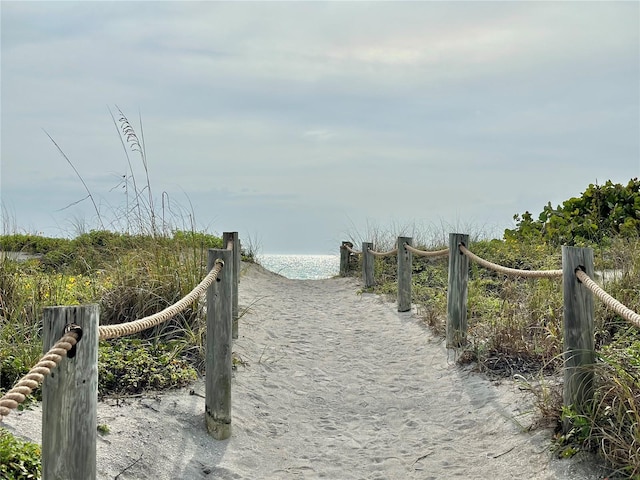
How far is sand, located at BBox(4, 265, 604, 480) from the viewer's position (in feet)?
14.5

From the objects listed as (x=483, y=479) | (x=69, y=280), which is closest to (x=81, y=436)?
(x=483, y=479)

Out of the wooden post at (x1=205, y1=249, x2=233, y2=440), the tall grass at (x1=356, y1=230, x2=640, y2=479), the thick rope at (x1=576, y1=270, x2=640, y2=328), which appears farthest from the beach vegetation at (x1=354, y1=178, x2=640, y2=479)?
the wooden post at (x1=205, y1=249, x2=233, y2=440)

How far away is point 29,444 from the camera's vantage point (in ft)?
12.3

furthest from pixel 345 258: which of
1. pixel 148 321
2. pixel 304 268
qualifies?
pixel 148 321

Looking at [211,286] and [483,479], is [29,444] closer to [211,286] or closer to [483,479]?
[211,286]

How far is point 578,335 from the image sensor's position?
4.30 meters

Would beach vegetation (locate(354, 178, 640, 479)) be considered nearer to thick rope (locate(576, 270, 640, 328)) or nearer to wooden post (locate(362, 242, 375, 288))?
wooden post (locate(362, 242, 375, 288))

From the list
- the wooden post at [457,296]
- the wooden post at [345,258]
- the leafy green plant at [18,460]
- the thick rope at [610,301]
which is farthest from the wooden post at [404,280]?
the leafy green plant at [18,460]

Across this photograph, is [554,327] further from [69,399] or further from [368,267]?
[368,267]

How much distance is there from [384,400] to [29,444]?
345 cm

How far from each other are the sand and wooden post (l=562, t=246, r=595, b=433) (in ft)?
1.33

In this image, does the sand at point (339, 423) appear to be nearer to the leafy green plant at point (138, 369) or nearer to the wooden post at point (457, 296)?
the leafy green plant at point (138, 369)

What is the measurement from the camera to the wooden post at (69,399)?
2686mm

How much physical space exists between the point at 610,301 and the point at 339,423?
108 inches
